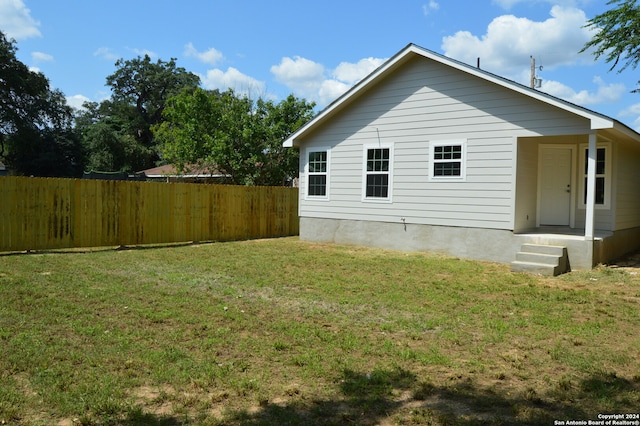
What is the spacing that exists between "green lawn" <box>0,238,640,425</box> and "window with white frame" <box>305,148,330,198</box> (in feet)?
20.2

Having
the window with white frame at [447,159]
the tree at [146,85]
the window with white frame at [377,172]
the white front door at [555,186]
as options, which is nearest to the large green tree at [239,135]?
the window with white frame at [377,172]

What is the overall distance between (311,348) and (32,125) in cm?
4170

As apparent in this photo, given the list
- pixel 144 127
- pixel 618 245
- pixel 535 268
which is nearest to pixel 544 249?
pixel 535 268

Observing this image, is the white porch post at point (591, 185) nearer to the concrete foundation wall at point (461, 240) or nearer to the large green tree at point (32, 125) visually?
the concrete foundation wall at point (461, 240)

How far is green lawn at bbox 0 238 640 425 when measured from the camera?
348cm

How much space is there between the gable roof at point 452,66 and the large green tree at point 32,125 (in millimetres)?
31211

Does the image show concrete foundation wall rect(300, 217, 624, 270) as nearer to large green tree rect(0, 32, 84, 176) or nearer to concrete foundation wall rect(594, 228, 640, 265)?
concrete foundation wall rect(594, 228, 640, 265)

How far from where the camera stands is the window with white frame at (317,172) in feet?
48.3

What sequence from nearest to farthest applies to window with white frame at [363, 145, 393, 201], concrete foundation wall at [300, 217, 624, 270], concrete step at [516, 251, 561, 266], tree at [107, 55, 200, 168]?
1. concrete step at [516, 251, 561, 266]
2. concrete foundation wall at [300, 217, 624, 270]
3. window with white frame at [363, 145, 393, 201]
4. tree at [107, 55, 200, 168]

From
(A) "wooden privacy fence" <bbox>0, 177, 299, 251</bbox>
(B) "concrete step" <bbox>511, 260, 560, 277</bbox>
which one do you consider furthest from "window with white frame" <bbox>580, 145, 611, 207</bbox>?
(A) "wooden privacy fence" <bbox>0, 177, 299, 251</bbox>

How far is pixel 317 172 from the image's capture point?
15.0 metres

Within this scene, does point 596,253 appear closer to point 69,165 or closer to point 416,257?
point 416,257

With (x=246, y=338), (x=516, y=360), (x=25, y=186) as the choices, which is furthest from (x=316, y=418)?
(x=25, y=186)

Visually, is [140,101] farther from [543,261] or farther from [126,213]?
[543,261]
